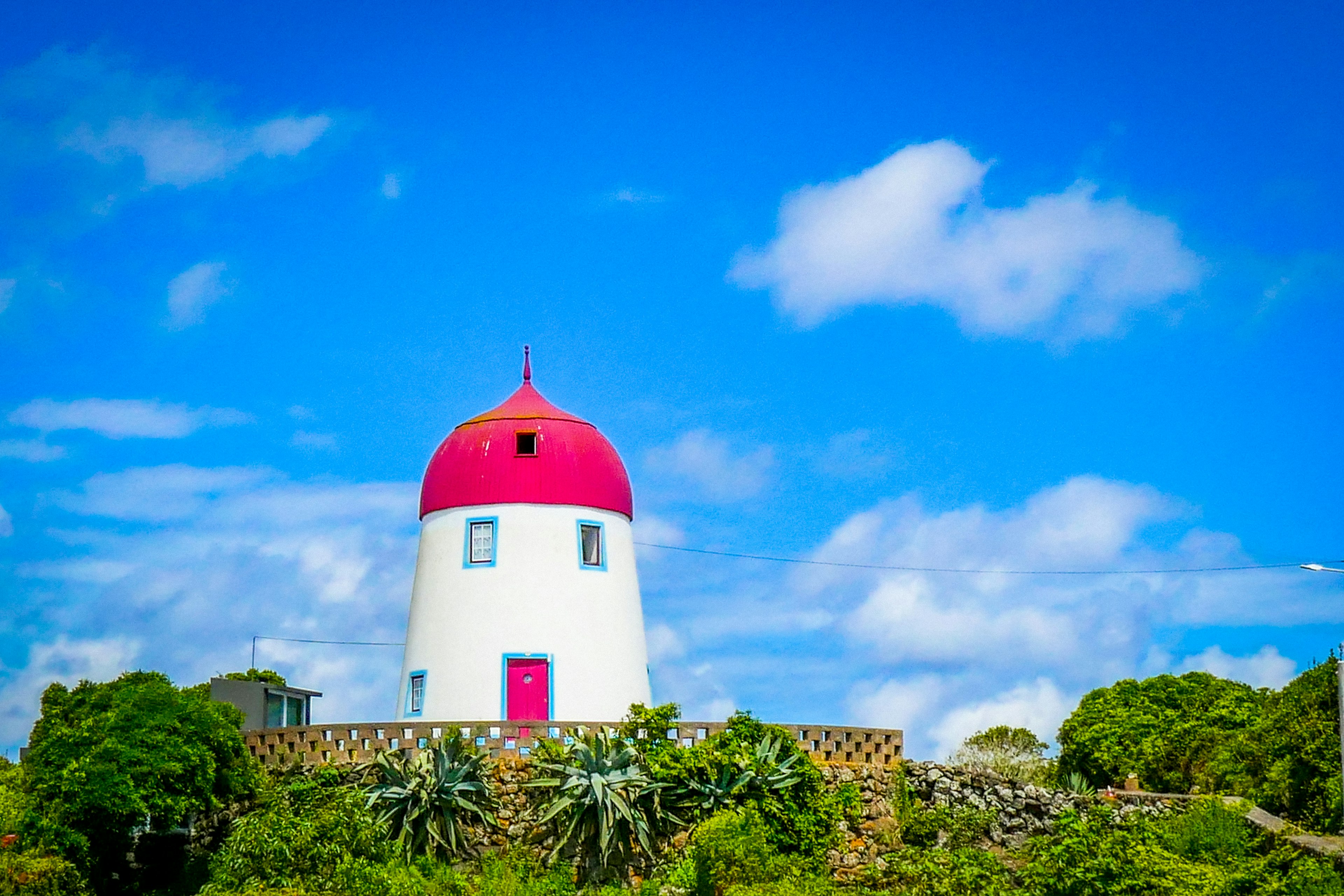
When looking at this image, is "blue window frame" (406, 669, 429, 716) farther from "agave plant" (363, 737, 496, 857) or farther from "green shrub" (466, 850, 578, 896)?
"green shrub" (466, 850, 578, 896)

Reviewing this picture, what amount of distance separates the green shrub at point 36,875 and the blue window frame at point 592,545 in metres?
12.8

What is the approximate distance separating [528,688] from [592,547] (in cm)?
371

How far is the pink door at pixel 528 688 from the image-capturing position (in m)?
32.6

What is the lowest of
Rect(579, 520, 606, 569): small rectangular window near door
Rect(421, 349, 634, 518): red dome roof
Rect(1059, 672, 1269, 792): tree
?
Result: Rect(1059, 672, 1269, 792): tree

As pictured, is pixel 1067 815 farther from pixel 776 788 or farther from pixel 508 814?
pixel 508 814

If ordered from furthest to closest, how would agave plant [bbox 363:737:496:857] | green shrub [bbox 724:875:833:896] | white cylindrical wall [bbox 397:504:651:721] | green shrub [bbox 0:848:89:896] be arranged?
1. white cylindrical wall [bbox 397:504:651:721]
2. agave plant [bbox 363:737:496:857]
3. green shrub [bbox 0:848:89:896]
4. green shrub [bbox 724:875:833:896]

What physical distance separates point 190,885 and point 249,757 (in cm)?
266

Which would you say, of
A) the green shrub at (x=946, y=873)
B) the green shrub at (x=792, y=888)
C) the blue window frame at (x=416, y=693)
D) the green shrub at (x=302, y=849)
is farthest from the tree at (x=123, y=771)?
the green shrub at (x=946, y=873)

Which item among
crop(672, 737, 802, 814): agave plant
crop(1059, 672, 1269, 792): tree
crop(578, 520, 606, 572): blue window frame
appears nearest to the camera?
crop(672, 737, 802, 814): agave plant

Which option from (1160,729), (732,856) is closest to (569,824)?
(732,856)

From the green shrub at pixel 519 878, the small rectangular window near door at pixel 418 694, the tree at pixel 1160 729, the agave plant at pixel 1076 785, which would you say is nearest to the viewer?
the green shrub at pixel 519 878

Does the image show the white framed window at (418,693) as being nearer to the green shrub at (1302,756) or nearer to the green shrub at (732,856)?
the green shrub at (732,856)

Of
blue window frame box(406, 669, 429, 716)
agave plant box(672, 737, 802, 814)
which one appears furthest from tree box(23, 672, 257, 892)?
agave plant box(672, 737, 802, 814)

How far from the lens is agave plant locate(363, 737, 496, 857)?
26906 mm
